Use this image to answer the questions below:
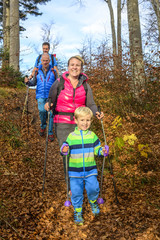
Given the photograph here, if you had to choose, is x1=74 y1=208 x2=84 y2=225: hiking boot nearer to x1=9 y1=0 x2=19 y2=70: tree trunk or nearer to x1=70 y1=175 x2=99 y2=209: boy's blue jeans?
x1=70 y1=175 x2=99 y2=209: boy's blue jeans

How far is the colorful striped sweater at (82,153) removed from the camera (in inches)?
128

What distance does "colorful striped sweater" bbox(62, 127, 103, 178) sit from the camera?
3244 mm

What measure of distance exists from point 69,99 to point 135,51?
3.79 meters

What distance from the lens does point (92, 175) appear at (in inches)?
129

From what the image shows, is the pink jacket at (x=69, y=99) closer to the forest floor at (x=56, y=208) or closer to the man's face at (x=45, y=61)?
the forest floor at (x=56, y=208)

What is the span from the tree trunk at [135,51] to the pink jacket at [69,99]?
2.63 meters

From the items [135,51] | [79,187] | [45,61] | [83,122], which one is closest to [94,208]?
[79,187]

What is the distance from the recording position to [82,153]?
324 centimetres

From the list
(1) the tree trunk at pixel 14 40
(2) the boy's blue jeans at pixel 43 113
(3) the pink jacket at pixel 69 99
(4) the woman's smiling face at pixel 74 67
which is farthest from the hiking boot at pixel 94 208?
(1) the tree trunk at pixel 14 40

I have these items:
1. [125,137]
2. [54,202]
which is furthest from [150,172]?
[54,202]

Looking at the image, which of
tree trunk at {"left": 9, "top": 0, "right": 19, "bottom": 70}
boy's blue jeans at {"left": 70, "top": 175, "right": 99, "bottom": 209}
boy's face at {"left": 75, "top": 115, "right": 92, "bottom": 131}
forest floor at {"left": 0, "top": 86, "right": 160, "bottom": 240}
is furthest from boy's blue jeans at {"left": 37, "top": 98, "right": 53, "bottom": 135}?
tree trunk at {"left": 9, "top": 0, "right": 19, "bottom": 70}

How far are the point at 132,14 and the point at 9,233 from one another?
7.12m

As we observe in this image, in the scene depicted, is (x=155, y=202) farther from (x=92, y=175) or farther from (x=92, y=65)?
(x=92, y=65)

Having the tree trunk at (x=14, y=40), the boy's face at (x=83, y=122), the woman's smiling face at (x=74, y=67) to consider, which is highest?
the tree trunk at (x=14, y=40)
